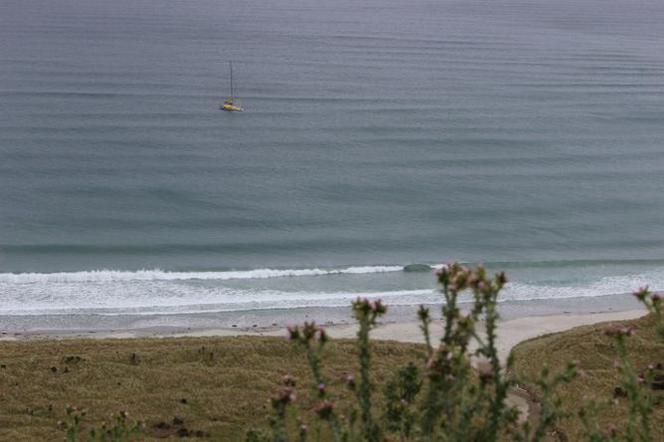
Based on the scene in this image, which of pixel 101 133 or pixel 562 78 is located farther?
pixel 562 78

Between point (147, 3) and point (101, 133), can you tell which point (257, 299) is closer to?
point (101, 133)

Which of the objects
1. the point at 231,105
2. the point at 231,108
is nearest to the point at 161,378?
the point at 231,108

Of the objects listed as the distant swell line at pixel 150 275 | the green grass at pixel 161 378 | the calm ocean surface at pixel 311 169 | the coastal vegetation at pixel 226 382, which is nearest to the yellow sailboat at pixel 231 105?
the calm ocean surface at pixel 311 169

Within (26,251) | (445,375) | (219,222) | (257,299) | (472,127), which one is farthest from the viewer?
(472,127)

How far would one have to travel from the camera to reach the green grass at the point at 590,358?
3447cm

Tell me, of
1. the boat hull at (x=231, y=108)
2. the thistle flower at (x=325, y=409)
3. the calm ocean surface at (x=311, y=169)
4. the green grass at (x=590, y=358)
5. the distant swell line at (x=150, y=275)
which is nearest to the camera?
the thistle flower at (x=325, y=409)

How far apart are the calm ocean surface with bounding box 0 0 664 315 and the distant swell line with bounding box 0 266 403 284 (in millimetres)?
137

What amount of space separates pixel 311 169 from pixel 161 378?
147 ft

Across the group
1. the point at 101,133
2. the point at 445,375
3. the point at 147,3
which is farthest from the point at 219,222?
the point at 147,3

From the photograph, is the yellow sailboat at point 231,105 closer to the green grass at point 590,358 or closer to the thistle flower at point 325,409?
the green grass at point 590,358

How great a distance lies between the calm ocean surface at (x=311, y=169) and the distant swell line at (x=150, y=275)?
137 millimetres

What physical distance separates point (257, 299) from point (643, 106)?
67473 millimetres

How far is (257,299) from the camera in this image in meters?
55.1

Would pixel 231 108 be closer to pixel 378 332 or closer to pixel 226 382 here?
pixel 378 332
